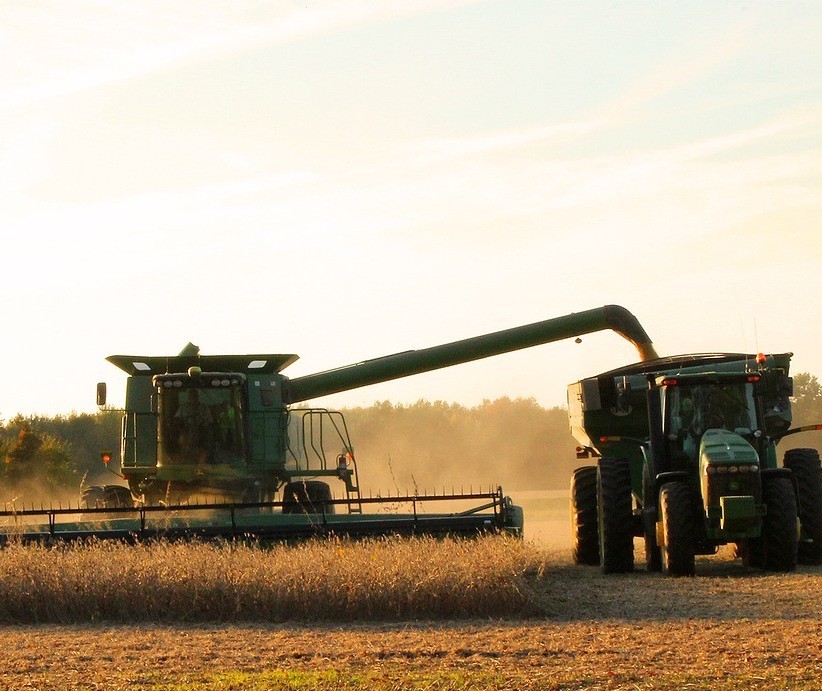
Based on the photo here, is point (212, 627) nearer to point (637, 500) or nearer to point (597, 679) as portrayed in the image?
point (597, 679)

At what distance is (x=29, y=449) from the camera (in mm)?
28719

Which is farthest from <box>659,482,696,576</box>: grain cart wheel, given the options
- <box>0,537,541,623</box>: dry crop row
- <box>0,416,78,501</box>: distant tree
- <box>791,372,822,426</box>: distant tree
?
<box>791,372,822,426</box>: distant tree

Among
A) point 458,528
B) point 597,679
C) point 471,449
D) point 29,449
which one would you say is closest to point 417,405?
point 471,449

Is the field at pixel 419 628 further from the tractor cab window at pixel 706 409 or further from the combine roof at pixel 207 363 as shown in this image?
the combine roof at pixel 207 363

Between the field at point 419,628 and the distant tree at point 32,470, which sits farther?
the distant tree at point 32,470

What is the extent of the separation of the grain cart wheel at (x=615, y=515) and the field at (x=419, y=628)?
46 cm

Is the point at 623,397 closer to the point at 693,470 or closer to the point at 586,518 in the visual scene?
the point at 693,470

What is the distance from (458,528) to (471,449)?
29235mm

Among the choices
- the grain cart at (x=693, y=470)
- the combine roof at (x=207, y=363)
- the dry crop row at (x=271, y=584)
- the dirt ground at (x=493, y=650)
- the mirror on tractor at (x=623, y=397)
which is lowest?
the dirt ground at (x=493, y=650)

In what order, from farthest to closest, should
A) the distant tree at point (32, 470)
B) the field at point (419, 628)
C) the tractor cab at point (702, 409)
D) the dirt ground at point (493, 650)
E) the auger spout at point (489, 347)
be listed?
the distant tree at point (32, 470) → the auger spout at point (489, 347) → the tractor cab at point (702, 409) → the field at point (419, 628) → the dirt ground at point (493, 650)

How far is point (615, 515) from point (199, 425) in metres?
5.78

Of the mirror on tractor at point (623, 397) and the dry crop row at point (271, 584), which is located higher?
the mirror on tractor at point (623, 397)

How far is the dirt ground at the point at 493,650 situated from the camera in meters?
7.75

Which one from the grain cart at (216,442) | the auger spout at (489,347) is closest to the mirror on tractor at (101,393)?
the grain cart at (216,442)
